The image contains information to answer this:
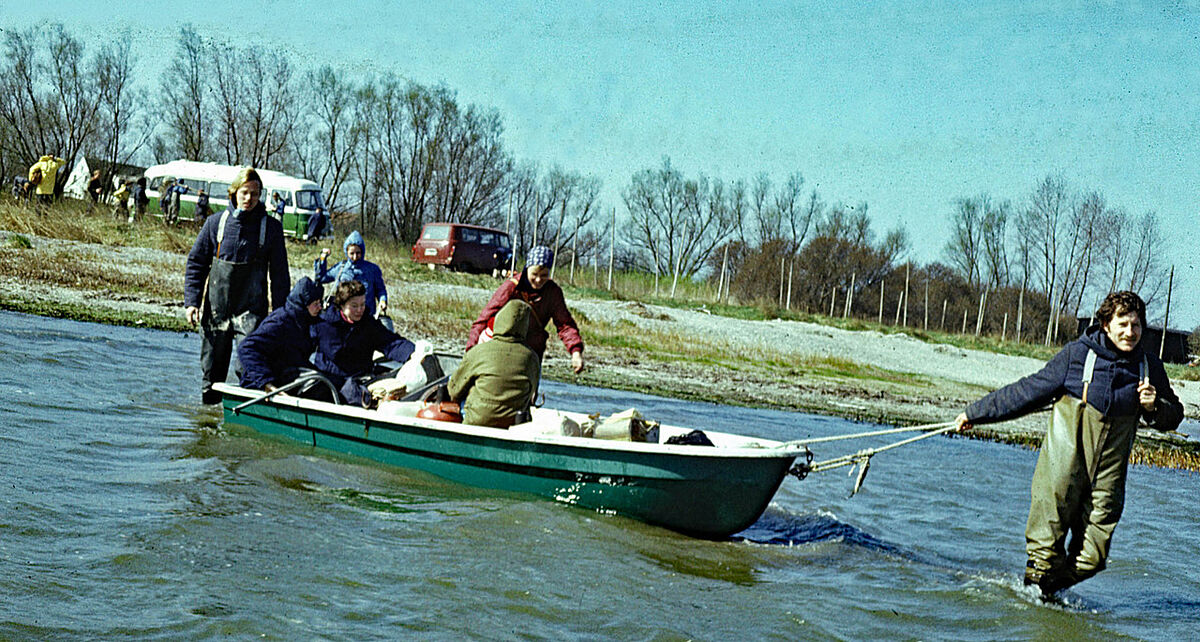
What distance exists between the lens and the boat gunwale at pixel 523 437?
23.3 feet

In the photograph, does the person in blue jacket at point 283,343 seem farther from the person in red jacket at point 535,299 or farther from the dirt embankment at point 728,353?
the dirt embankment at point 728,353

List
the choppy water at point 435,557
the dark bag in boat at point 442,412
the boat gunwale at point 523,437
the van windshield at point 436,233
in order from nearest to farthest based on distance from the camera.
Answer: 1. the choppy water at point 435,557
2. the boat gunwale at point 523,437
3. the dark bag in boat at point 442,412
4. the van windshield at point 436,233

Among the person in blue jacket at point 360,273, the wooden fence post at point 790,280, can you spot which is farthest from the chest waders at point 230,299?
the wooden fence post at point 790,280

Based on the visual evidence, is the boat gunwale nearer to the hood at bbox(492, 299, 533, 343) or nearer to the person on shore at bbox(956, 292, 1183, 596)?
the hood at bbox(492, 299, 533, 343)

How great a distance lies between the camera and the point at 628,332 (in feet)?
81.7

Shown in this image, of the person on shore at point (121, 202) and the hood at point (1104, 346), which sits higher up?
the person on shore at point (121, 202)

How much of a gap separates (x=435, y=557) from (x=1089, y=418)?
3.78 meters

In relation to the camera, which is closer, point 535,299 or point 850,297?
point 535,299

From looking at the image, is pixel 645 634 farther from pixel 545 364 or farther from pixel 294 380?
pixel 545 364

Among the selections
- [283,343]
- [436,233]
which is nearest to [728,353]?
[436,233]

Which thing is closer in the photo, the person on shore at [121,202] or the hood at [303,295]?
the hood at [303,295]

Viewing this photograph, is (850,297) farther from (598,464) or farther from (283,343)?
(598,464)

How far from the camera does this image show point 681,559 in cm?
711

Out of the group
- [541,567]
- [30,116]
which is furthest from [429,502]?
[30,116]
